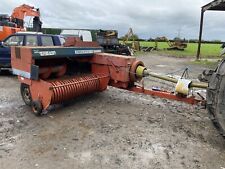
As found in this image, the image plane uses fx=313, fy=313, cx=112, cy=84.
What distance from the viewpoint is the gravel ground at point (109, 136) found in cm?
399

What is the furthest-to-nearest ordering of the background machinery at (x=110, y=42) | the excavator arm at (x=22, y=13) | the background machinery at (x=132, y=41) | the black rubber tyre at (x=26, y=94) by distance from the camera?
1. the background machinery at (x=132, y=41)
2. the background machinery at (x=110, y=42)
3. the excavator arm at (x=22, y=13)
4. the black rubber tyre at (x=26, y=94)

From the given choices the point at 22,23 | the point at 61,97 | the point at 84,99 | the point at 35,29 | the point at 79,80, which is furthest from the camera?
the point at 35,29

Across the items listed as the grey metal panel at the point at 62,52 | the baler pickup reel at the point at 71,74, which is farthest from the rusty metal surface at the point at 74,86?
the grey metal panel at the point at 62,52

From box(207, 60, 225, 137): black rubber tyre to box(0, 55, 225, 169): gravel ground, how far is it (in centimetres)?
50

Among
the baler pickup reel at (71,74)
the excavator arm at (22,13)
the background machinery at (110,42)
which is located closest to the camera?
the baler pickup reel at (71,74)

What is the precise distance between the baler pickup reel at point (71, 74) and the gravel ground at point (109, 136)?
0.38m

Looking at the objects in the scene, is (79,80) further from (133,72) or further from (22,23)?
(22,23)

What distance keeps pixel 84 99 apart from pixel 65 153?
2.73 m

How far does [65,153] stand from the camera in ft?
13.8

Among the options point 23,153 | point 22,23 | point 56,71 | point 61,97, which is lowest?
point 23,153

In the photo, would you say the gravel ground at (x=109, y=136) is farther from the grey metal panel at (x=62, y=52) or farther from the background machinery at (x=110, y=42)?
the background machinery at (x=110, y=42)

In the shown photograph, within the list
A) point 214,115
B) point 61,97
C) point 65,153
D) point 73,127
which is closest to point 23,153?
point 65,153

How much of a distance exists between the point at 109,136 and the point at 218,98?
1716 millimetres

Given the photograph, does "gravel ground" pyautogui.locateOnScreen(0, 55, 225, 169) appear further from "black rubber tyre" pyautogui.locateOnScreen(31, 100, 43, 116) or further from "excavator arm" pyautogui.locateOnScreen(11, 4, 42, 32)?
"excavator arm" pyautogui.locateOnScreen(11, 4, 42, 32)
